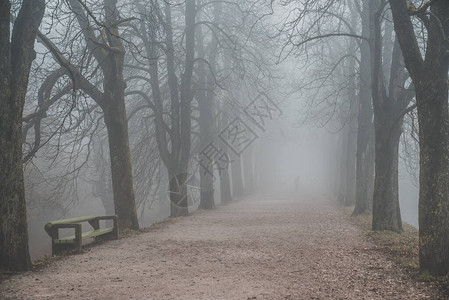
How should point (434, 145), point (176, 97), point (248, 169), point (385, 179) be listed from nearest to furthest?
point (434, 145) < point (385, 179) < point (176, 97) < point (248, 169)

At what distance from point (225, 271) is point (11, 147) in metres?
3.76

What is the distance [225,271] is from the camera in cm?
725

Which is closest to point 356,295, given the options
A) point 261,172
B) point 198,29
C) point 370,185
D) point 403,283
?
point 403,283

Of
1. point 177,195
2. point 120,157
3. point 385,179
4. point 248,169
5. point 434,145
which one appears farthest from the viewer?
point 248,169

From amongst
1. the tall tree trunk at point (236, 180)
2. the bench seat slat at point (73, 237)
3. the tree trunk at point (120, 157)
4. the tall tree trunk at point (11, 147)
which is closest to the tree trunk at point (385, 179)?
the tree trunk at point (120, 157)

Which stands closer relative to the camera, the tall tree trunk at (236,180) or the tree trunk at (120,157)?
the tree trunk at (120,157)

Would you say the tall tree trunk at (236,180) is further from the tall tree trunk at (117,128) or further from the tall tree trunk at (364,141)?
the tall tree trunk at (117,128)

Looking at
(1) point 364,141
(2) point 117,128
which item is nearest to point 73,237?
(2) point 117,128

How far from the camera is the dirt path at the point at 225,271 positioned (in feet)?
19.6

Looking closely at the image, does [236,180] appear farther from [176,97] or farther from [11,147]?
[11,147]

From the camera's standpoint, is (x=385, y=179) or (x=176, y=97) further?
(x=176, y=97)

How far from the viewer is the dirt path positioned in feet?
19.6

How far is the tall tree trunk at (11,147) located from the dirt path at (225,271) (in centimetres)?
45

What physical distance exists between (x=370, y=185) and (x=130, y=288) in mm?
13294
